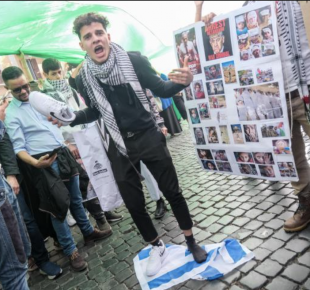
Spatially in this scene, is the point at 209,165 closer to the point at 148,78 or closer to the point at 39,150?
the point at 148,78

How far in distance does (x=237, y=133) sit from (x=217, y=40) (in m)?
0.72

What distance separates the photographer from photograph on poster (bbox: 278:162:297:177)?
196 cm

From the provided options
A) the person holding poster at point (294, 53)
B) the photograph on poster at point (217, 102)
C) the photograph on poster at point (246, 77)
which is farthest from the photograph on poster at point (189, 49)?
the photograph on poster at point (246, 77)

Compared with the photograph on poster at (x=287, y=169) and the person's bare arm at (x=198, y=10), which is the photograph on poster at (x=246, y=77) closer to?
the person's bare arm at (x=198, y=10)

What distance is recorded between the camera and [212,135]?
230cm

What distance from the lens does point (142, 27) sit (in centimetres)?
609

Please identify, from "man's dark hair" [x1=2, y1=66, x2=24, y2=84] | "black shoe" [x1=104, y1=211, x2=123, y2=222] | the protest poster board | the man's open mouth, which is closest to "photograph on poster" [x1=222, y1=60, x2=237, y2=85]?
the protest poster board

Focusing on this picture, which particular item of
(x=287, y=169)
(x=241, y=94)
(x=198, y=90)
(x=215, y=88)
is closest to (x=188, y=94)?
(x=198, y=90)

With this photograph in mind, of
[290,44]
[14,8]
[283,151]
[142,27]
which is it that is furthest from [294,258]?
[142,27]

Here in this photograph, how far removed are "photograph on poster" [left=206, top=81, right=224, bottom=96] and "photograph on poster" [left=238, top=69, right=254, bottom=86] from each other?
170 millimetres

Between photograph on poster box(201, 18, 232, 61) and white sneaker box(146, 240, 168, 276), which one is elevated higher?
photograph on poster box(201, 18, 232, 61)

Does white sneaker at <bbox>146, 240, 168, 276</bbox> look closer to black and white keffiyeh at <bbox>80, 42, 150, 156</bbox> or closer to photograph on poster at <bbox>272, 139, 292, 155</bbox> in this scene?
black and white keffiyeh at <bbox>80, 42, 150, 156</bbox>

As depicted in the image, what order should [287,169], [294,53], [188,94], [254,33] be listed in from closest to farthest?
[294,53], [254,33], [287,169], [188,94]

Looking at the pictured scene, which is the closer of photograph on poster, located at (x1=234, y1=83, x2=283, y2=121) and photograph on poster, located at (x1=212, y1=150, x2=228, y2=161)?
photograph on poster, located at (x1=234, y1=83, x2=283, y2=121)
